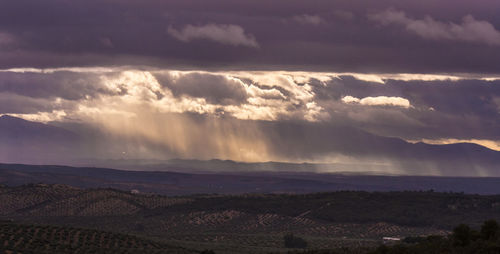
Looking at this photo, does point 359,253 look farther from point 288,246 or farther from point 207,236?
point 207,236

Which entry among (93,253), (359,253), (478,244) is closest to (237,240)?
(93,253)

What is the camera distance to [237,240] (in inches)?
6836

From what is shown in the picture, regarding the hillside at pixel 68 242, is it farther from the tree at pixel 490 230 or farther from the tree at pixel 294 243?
the tree at pixel 490 230

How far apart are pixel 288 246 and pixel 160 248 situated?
36.0 meters

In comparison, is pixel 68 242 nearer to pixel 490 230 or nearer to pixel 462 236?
pixel 462 236

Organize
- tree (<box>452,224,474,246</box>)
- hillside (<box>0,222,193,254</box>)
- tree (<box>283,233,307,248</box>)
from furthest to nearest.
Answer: tree (<box>283,233,307,248</box>)
hillside (<box>0,222,193,254</box>)
tree (<box>452,224,474,246</box>)

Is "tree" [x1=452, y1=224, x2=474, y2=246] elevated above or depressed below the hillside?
above

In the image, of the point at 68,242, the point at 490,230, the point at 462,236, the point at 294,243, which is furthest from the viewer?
the point at 294,243

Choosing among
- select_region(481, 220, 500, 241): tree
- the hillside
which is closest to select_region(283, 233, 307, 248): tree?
the hillside

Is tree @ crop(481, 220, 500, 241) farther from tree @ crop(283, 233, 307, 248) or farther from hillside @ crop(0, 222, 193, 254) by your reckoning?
tree @ crop(283, 233, 307, 248)

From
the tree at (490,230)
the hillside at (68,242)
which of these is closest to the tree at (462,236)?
the tree at (490,230)

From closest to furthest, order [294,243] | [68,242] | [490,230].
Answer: [490,230] < [68,242] < [294,243]

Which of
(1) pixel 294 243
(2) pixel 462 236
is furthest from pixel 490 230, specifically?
(1) pixel 294 243

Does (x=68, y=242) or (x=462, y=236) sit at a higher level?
(x=462, y=236)
